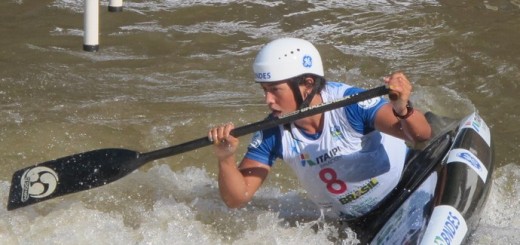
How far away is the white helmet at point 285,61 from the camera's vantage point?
13.4ft

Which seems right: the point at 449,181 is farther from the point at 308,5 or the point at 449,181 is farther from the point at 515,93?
the point at 308,5

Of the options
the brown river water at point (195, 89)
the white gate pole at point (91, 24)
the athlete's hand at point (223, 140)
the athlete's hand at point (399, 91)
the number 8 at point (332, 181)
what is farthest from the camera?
the white gate pole at point (91, 24)

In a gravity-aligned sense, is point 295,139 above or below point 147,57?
above

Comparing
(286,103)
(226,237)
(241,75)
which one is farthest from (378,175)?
(241,75)

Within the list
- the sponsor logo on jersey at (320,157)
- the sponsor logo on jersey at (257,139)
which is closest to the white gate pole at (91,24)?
the sponsor logo on jersey at (257,139)

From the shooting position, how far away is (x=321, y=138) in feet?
14.1

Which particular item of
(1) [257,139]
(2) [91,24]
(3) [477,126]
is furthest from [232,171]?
(2) [91,24]

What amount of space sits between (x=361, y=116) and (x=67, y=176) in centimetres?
154

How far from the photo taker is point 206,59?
8.30 meters

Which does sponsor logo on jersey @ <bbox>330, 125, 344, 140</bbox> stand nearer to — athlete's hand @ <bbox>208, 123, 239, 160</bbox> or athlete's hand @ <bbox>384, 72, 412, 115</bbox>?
athlete's hand @ <bbox>384, 72, 412, 115</bbox>

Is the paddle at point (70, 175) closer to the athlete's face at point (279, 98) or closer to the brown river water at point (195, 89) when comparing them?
the brown river water at point (195, 89)

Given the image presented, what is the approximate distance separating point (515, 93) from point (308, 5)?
10.00 feet

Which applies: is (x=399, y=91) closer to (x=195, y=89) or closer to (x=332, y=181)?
(x=332, y=181)

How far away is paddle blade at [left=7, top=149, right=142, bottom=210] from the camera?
474 centimetres
